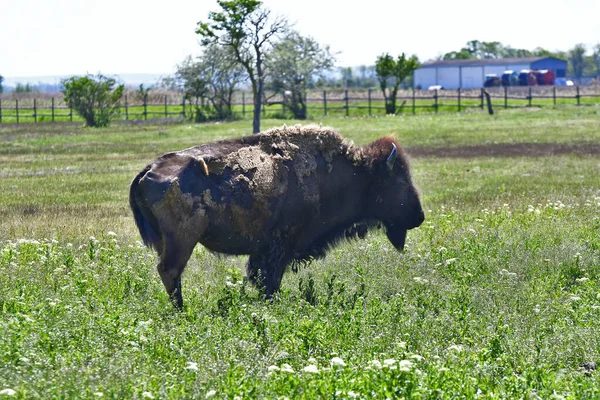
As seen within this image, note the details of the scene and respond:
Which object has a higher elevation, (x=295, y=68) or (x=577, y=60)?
(x=577, y=60)

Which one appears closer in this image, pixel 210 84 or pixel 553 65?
pixel 210 84

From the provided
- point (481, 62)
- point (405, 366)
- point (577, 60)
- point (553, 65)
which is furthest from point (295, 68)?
point (577, 60)

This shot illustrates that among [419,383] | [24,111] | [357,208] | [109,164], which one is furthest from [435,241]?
[24,111]

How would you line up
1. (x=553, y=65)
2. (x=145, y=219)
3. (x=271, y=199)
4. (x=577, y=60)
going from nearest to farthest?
(x=145, y=219), (x=271, y=199), (x=553, y=65), (x=577, y=60)

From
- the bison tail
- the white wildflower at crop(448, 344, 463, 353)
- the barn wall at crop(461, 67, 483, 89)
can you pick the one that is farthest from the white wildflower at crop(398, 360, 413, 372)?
the barn wall at crop(461, 67, 483, 89)

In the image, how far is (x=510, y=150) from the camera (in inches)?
1187

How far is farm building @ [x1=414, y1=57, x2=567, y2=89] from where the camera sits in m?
133

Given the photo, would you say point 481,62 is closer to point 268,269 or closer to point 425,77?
point 425,77

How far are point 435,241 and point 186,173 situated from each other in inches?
186

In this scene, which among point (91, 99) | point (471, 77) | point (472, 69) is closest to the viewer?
point (91, 99)

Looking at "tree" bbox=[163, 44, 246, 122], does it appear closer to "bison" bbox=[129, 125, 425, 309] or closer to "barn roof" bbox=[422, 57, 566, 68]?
"bison" bbox=[129, 125, 425, 309]

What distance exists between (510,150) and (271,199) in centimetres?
2157

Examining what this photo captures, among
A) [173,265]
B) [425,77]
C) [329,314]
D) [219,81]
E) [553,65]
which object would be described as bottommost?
[329,314]

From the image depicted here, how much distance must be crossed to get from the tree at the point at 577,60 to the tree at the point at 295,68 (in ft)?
371
